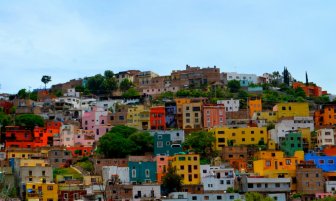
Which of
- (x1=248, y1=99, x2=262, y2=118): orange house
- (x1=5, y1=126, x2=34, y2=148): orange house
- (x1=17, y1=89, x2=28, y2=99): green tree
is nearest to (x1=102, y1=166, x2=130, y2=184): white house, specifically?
(x1=5, y1=126, x2=34, y2=148): orange house

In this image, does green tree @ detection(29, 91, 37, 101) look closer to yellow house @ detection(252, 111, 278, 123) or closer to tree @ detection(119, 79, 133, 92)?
tree @ detection(119, 79, 133, 92)

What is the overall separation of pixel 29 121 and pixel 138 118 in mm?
9241

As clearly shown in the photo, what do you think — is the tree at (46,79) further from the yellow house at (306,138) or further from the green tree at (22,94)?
the yellow house at (306,138)

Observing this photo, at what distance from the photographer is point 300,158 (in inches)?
2250

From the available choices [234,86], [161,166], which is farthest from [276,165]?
[234,86]

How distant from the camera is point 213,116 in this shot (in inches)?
2803

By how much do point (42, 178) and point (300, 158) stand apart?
57.9ft

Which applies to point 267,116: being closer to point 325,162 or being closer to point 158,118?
point 158,118

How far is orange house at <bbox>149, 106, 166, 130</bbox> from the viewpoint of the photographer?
230ft

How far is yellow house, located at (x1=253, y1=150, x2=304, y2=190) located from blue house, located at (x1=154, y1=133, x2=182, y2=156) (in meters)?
7.33

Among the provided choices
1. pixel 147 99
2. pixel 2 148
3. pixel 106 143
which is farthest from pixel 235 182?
pixel 147 99

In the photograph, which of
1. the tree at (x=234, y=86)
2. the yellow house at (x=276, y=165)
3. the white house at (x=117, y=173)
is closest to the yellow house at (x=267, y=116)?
the yellow house at (x=276, y=165)

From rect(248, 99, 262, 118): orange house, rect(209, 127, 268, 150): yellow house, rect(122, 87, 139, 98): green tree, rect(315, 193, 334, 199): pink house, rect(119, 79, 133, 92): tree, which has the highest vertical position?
rect(119, 79, 133, 92): tree

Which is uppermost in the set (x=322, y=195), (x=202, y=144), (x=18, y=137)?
(x=18, y=137)
